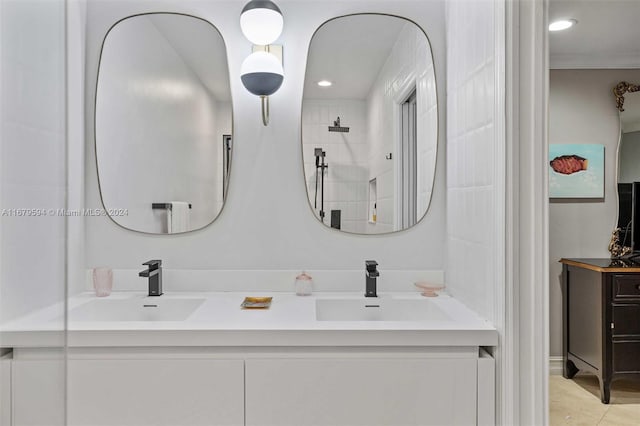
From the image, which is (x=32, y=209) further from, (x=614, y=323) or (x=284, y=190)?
(x=614, y=323)

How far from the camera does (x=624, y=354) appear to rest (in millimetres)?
2533

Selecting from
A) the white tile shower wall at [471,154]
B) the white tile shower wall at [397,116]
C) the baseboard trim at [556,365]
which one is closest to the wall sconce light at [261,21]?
the white tile shower wall at [397,116]

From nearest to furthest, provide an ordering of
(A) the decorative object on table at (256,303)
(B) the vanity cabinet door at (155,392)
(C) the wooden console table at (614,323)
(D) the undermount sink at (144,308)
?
(B) the vanity cabinet door at (155,392)
(A) the decorative object on table at (256,303)
(D) the undermount sink at (144,308)
(C) the wooden console table at (614,323)

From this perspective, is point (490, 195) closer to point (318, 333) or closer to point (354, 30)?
point (318, 333)

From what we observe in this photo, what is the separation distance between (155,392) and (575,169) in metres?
2.79

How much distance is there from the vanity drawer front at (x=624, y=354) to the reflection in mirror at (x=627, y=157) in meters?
0.68

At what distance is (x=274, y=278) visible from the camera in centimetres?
187

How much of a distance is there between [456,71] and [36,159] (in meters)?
1.63

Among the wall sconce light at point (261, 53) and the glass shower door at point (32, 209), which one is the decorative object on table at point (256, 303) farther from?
the glass shower door at point (32, 209)

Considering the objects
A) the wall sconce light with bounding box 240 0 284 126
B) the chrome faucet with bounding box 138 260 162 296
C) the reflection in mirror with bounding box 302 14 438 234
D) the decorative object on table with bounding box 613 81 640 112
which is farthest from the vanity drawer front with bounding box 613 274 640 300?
the chrome faucet with bounding box 138 260 162 296

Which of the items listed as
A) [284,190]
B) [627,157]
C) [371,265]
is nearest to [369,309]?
[371,265]

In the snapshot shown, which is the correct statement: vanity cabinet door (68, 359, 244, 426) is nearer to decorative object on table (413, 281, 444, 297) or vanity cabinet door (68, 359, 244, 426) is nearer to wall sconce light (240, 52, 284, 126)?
decorative object on table (413, 281, 444, 297)

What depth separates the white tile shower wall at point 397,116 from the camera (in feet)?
6.05

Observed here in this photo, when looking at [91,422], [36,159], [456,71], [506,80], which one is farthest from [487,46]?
[91,422]
